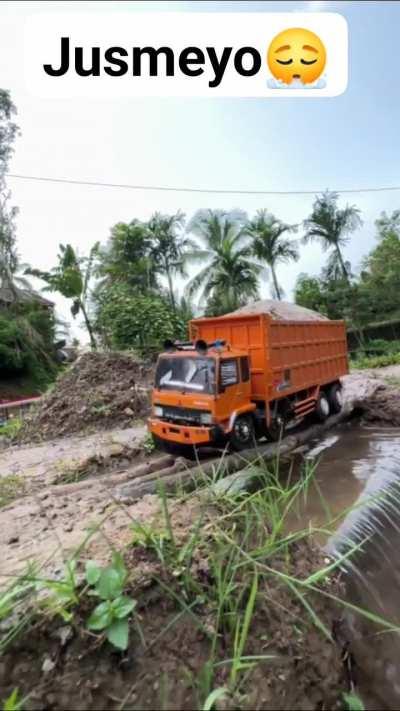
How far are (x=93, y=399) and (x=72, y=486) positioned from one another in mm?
4915

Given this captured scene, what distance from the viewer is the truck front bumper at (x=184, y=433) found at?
5.86 m

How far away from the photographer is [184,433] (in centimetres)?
612

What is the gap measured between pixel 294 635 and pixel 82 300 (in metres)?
16.6

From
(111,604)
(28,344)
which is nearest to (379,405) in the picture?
(111,604)

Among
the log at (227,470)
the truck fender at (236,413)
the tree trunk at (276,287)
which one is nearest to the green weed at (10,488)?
the log at (227,470)

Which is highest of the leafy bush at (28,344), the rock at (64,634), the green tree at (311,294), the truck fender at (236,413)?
the green tree at (311,294)

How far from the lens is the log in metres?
3.40

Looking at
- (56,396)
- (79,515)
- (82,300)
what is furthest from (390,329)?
(79,515)

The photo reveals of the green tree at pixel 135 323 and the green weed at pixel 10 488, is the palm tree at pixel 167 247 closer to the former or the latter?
the green tree at pixel 135 323

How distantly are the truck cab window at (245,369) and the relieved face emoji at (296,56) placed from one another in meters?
3.88

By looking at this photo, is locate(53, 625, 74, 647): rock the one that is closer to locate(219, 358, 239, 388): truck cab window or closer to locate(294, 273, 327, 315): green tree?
locate(219, 358, 239, 388): truck cab window

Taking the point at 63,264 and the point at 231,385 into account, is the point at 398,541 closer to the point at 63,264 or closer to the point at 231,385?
the point at 231,385

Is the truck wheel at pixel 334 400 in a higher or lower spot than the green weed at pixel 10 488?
higher

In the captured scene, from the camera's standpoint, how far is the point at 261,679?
1.81m
